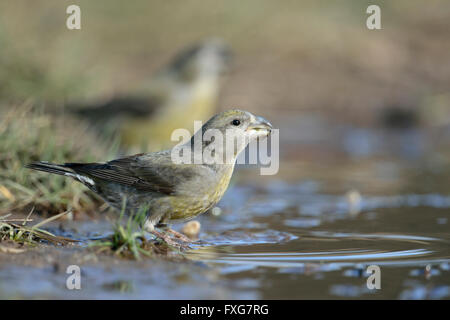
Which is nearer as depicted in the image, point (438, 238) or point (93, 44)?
point (438, 238)

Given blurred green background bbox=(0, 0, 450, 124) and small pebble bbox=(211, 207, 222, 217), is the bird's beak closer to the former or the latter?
small pebble bbox=(211, 207, 222, 217)

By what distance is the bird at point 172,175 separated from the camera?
511 centimetres

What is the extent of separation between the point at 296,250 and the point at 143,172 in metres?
1.29

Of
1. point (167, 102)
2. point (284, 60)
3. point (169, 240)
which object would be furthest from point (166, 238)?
point (284, 60)

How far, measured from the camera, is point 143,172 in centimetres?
532

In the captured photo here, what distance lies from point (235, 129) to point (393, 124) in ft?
28.4

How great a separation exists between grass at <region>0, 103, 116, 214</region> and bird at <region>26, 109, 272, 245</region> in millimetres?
673

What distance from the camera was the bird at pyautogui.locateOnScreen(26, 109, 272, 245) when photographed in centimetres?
511

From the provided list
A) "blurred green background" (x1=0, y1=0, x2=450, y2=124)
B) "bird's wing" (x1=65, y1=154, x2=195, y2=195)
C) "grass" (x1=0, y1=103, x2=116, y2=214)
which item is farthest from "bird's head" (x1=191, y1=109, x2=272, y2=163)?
"blurred green background" (x1=0, y1=0, x2=450, y2=124)
